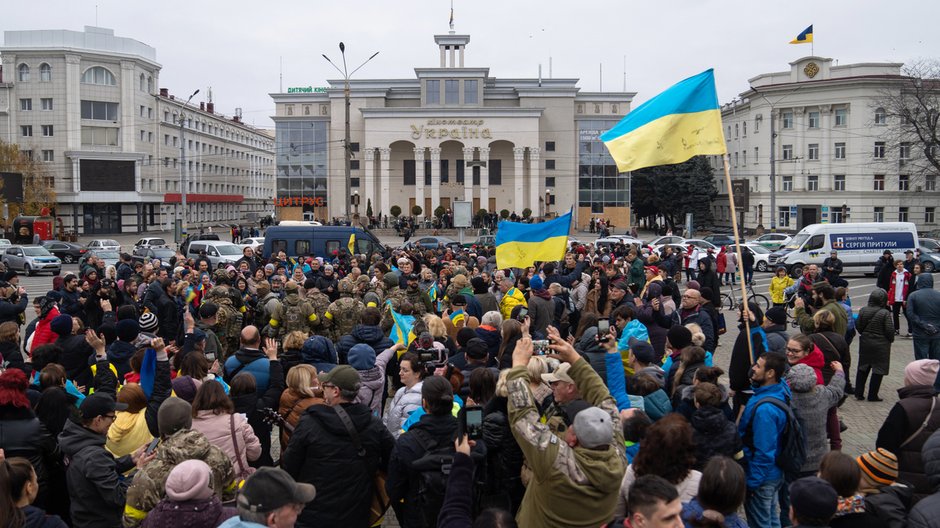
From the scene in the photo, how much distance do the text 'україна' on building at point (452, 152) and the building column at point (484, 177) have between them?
105 millimetres

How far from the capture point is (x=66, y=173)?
6538 centimetres

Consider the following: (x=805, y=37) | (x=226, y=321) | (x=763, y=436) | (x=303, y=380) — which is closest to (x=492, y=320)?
(x=303, y=380)

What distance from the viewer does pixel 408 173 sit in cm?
7006

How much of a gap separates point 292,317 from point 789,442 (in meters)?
6.80

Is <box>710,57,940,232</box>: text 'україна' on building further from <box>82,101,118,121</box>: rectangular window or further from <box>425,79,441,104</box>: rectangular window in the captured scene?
<box>82,101,118,121</box>: rectangular window

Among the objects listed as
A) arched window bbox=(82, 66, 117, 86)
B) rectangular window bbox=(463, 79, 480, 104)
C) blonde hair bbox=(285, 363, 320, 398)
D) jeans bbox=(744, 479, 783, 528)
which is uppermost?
arched window bbox=(82, 66, 117, 86)

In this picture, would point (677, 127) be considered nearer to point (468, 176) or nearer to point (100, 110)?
point (468, 176)

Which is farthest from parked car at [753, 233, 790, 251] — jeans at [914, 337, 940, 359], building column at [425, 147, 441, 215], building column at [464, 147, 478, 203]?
building column at [425, 147, 441, 215]

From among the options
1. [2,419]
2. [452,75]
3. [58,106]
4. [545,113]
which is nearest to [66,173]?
[58,106]

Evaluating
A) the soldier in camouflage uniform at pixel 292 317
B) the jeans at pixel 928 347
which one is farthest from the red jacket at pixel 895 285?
the soldier in camouflage uniform at pixel 292 317

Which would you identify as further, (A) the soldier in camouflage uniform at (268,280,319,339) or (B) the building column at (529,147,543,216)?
(B) the building column at (529,147,543,216)

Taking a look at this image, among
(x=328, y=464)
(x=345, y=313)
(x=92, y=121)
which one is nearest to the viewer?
(x=328, y=464)

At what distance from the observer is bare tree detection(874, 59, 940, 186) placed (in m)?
51.7

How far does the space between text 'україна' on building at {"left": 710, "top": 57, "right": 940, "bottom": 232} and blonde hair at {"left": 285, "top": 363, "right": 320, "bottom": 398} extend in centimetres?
5579
